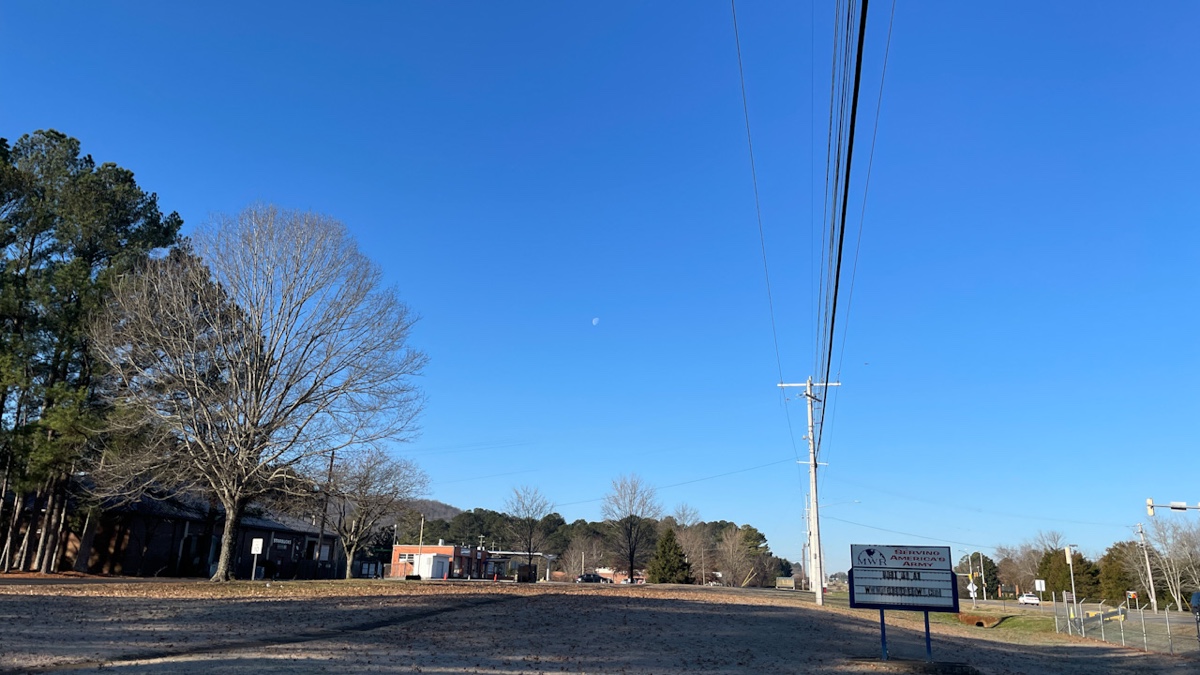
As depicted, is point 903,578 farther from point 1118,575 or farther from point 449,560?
point 1118,575

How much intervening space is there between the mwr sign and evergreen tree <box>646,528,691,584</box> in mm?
49365

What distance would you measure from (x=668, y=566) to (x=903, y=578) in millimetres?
50170

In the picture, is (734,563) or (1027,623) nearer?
(1027,623)

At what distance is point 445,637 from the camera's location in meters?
16.6

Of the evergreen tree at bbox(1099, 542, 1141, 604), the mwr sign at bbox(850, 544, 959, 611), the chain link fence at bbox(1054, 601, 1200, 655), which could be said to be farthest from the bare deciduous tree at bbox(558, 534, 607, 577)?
the mwr sign at bbox(850, 544, 959, 611)

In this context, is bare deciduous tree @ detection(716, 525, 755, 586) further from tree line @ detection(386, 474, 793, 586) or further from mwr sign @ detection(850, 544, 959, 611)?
mwr sign @ detection(850, 544, 959, 611)

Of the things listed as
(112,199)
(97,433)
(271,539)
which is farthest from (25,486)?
(271,539)

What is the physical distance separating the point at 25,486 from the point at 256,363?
35.4 ft

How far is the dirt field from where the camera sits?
12.7m

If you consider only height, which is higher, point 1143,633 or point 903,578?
point 903,578

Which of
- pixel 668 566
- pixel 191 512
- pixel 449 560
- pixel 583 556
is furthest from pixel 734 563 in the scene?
pixel 191 512

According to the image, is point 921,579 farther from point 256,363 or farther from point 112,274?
point 112,274

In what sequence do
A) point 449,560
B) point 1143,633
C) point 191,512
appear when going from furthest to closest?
point 449,560, point 191,512, point 1143,633

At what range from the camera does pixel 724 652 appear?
650 inches
